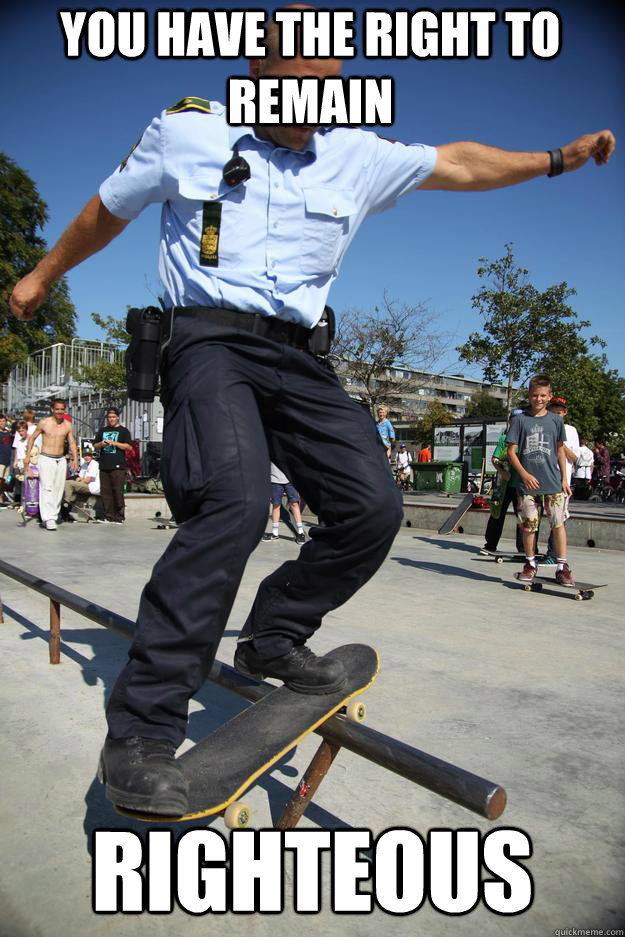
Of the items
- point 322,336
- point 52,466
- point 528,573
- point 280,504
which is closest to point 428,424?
point 52,466

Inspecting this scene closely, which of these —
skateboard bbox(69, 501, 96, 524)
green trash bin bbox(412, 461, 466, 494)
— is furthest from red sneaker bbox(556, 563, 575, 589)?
green trash bin bbox(412, 461, 466, 494)

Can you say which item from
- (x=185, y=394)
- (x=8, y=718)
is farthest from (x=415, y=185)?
(x=8, y=718)

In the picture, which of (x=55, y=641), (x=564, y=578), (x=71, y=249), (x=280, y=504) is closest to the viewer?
(x=71, y=249)

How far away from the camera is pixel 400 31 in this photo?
368 cm

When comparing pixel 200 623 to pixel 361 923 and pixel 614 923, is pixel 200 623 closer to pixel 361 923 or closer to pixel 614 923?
pixel 361 923

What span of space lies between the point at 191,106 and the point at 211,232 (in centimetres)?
39

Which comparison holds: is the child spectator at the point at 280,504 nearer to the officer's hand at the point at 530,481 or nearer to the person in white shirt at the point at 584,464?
the officer's hand at the point at 530,481

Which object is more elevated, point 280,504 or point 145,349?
point 145,349

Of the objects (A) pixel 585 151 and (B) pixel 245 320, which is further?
(A) pixel 585 151

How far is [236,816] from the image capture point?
5.72 feet

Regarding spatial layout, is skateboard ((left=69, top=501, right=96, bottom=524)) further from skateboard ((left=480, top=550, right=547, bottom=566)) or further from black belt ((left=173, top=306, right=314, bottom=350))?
black belt ((left=173, top=306, right=314, bottom=350))

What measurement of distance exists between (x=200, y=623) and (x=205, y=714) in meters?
1.46

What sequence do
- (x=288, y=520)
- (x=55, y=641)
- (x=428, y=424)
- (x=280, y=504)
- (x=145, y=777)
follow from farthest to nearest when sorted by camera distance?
(x=428, y=424) < (x=288, y=520) < (x=280, y=504) < (x=55, y=641) < (x=145, y=777)

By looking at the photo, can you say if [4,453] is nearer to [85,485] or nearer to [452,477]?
[85,485]
